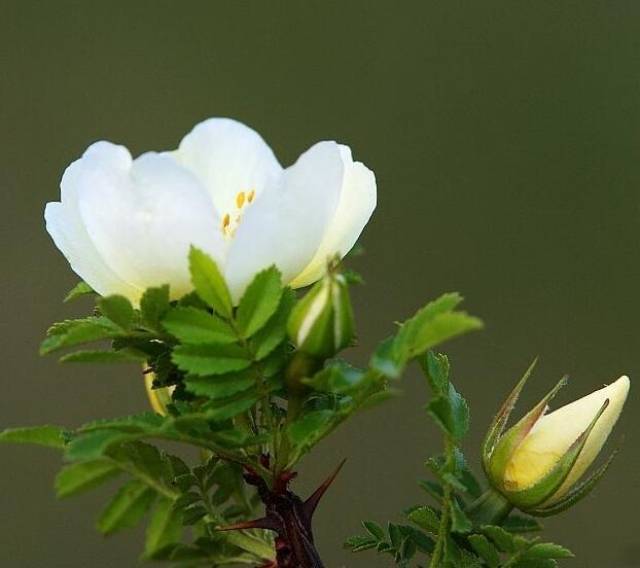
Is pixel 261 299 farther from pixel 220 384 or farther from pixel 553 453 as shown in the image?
pixel 553 453

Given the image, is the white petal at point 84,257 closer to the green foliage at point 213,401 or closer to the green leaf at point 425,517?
the green foliage at point 213,401

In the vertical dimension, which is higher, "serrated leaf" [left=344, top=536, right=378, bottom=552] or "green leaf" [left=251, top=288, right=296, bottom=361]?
"green leaf" [left=251, top=288, right=296, bottom=361]

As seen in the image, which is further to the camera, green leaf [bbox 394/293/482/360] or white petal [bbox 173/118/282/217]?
white petal [bbox 173/118/282/217]

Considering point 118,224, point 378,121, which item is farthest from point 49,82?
point 118,224

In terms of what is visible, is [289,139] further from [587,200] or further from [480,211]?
[587,200]

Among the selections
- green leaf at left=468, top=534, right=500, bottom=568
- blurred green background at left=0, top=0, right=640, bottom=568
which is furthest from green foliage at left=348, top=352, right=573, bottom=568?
blurred green background at left=0, top=0, right=640, bottom=568

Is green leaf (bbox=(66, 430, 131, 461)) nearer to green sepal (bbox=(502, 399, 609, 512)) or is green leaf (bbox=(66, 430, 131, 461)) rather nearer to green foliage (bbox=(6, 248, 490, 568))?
green foliage (bbox=(6, 248, 490, 568))

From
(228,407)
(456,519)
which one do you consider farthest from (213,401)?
(456,519)
